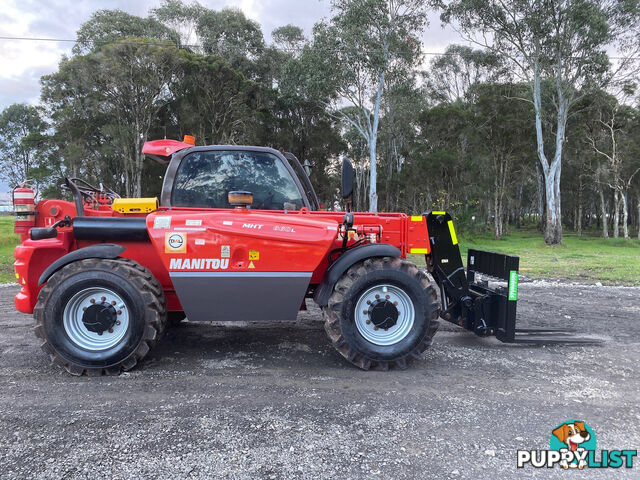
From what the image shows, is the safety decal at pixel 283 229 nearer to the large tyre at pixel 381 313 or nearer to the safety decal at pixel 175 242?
the large tyre at pixel 381 313

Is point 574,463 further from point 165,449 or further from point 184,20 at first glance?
point 184,20

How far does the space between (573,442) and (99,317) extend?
409 cm

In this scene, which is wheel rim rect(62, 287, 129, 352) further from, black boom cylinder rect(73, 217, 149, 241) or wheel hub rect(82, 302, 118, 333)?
black boom cylinder rect(73, 217, 149, 241)

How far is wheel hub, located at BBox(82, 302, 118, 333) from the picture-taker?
13.0 feet

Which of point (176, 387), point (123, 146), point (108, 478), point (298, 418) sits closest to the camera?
point (108, 478)

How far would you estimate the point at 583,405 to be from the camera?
3.47m

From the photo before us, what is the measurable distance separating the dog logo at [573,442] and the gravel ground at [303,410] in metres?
0.07

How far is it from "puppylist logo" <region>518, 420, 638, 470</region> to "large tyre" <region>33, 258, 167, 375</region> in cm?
326

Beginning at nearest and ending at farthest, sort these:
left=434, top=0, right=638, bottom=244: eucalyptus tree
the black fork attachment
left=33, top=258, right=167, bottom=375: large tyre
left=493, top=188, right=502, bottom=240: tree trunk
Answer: left=33, top=258, right=167, bottom=375: large tyre
the black fork attachment
left=434, top=0, right=638, bottom=244: eucalyptus tree
left=493, top=188, right=502, bottom=240: tree trunk

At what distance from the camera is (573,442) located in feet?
9.73

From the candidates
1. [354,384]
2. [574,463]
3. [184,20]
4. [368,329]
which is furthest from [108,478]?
[184,20]

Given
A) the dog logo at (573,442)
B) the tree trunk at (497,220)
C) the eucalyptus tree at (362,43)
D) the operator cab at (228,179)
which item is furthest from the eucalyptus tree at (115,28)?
the dog logo at (573,442)

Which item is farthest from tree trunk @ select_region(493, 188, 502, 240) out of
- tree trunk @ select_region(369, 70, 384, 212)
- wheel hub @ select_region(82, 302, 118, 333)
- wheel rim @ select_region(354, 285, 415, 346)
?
wheel hub @ select_region(82, 302, 118, 333)

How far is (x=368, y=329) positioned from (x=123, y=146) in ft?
90.0
